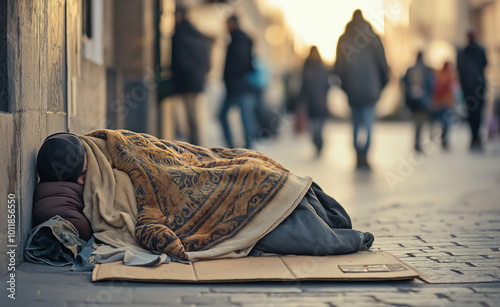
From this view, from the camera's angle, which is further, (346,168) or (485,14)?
(485,14)

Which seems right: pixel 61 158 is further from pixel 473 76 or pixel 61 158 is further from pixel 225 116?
pixel 473 76

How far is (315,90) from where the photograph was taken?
50.8 feet

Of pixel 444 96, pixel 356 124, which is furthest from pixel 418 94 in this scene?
pixel 356 124

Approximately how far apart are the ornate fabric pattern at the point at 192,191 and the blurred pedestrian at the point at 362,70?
6.67 m

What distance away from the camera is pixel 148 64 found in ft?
40.3

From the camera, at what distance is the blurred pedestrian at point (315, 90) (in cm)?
1525

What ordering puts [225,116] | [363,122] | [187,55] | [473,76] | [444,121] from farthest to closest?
[444,121] → [473,76] → [225,116] → [187,55] → [363,122]

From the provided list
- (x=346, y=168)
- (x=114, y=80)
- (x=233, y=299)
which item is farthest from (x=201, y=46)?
(x=233, y=299)

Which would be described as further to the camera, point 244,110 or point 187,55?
point 244,110

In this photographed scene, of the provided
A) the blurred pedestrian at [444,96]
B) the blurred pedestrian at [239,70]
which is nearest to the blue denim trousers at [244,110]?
the blurred pedestrian at [239,70]

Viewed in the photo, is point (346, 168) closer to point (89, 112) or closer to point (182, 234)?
point (89, 112)

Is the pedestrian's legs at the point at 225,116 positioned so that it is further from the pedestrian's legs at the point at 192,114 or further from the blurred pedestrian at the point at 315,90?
the blurred pedestrian at the point at 315,90

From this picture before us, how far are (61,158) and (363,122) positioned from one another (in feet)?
24.4

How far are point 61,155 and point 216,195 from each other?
0.97 meters
